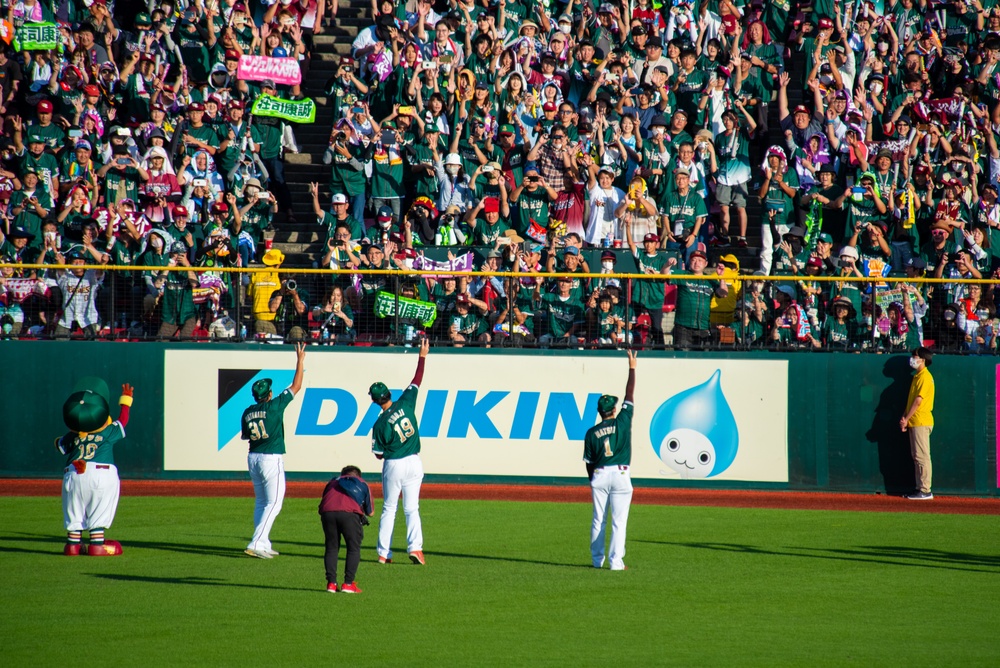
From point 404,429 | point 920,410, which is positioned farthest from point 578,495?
point 404,429

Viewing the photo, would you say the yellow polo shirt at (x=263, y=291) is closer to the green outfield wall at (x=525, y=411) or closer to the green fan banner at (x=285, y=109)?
the green outfield wall at (x=525, y=411)

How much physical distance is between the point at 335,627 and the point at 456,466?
868 cm

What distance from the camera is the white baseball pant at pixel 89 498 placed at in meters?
13.2

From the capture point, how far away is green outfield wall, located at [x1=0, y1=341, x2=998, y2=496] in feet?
59.6

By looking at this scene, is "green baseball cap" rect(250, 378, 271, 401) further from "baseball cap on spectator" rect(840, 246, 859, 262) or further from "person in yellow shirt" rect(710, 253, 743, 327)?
"baseball cap on spectator" rect(840, 246, 859, 262)

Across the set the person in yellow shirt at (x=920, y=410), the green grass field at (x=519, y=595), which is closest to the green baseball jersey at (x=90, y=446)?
the green grass field at (x=519, y=595)

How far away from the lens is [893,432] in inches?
715

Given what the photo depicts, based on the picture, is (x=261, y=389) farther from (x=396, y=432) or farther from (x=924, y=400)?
(x=924, y=400)

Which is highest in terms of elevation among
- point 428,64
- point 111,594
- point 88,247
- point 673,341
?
point 428,64

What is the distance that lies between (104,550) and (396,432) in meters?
3.45

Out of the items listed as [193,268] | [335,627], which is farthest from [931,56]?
Answer: [335,627]

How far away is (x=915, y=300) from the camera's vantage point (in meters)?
18.0

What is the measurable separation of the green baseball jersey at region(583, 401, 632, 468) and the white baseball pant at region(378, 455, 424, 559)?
182 cm

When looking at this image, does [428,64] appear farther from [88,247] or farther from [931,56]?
[931,56]
